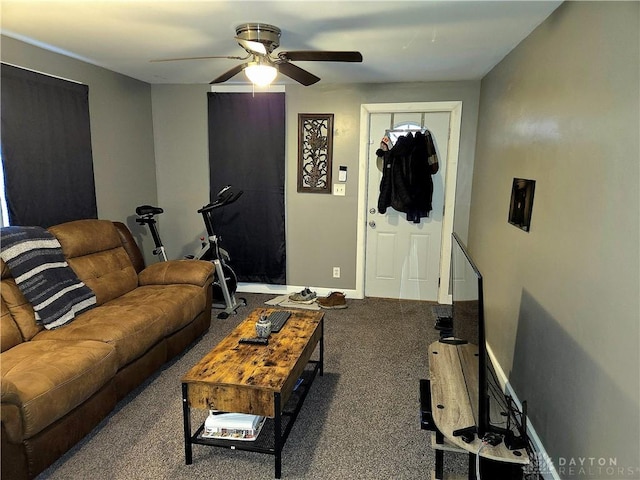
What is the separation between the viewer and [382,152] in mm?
4164

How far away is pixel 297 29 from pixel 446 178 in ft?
7.53

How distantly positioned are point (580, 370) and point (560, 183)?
2.82 ft

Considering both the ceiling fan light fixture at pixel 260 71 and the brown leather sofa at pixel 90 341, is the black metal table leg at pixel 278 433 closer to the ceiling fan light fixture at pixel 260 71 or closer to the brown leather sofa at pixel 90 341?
the brown leather sofa at pixel 90 341

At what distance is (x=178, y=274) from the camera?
3.37 m

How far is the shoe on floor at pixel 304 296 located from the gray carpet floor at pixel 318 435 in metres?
1.08

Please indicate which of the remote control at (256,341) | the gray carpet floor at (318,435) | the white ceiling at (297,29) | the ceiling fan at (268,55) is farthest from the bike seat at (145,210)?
the remote control at (256,341)

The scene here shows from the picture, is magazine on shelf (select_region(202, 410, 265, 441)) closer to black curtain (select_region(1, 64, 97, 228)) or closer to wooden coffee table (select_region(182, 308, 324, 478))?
wooden coffee table (select_region(182, 308, 324, 478))

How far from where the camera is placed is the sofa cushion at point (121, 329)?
7.72ft

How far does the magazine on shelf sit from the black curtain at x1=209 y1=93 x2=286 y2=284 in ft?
8.38

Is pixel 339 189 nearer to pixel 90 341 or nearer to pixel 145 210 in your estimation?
pixel 145 210

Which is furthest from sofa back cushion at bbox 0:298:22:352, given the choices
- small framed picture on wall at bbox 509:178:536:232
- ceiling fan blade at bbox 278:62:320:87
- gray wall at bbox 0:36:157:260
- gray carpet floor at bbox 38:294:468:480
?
small framed picture on wall at bbox 509:178:536:232

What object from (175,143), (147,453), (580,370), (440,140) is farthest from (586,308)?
(175,143)

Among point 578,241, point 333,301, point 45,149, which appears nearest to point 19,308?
point 45,149

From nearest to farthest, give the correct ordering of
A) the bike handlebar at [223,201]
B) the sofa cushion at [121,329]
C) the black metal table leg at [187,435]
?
the black metal table leg at [187,435]
the sofa cushion at [121,329]
the bike handlebar at [223,201]
